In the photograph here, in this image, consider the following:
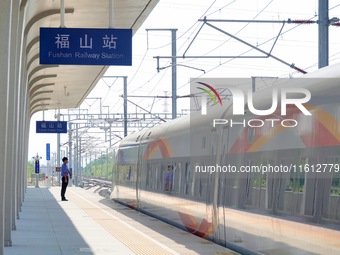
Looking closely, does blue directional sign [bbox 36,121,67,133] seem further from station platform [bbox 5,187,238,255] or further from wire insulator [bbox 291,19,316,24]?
wire insulator [bbox 291,19,316,24]

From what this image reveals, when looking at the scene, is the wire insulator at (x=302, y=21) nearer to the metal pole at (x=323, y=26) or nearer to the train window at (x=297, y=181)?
the metal pole at (x=323, y=26)

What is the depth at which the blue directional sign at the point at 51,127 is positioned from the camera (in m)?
42.2

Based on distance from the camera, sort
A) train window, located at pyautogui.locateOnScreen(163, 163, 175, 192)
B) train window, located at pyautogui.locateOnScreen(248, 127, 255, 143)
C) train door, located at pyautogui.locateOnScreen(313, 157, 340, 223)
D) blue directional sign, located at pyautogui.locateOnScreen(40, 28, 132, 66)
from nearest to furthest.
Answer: train door, located at pyautogui.locateOnScreen(313, 157, 340, 223)
train window, located at pyautogui.locateOnScreen(248, 127, 255, 143)
blue directional sign, located at pyautogui.locateOnScreen(40, 28, 132, 66)
train window, located at pyautogui.locateOnScreen(163, 163, 175, 192)

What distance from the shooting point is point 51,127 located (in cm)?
4247

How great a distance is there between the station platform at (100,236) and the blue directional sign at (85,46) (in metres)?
3.10

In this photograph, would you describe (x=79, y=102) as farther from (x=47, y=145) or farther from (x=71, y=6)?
(x=47, y=145)

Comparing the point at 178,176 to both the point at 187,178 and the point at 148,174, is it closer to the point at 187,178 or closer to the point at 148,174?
the point at 187,178

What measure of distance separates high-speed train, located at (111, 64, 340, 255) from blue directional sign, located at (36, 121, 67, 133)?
76.0 feet

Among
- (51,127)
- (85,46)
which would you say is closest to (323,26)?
(85,46)

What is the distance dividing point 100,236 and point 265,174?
5.79m

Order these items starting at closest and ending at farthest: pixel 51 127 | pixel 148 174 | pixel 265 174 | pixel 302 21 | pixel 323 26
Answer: pixel 265 174, pixel 323 26, pixel 302 21, pixel 148 174, pixel 51 127

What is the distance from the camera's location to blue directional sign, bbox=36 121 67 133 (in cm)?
4222

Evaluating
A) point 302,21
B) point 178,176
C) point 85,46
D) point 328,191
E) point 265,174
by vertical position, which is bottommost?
point 328,191

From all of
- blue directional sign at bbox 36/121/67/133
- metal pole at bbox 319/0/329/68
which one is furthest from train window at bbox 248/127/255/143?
blue directional sign at bbox 36/121/67/133
